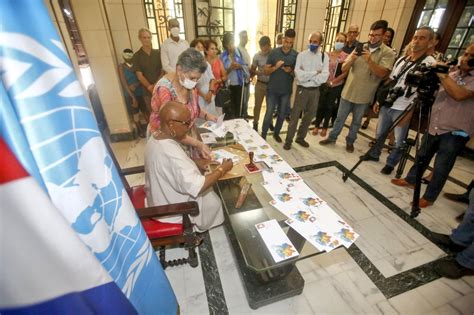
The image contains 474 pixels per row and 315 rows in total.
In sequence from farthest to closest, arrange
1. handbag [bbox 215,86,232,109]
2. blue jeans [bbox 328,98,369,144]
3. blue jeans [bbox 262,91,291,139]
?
handbag [bbox 215,86,232,109] < blue jeans [bbox 262,91,291,139] < blue jeans [bbox 328,98,369,144]

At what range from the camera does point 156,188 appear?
1.64 meters

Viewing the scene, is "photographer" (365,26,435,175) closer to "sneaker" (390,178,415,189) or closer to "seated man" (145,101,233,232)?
"sneaker" (390,178,415,189)

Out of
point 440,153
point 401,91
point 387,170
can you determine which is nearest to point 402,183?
point 387,170

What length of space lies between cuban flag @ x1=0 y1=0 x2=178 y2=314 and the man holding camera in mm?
3375

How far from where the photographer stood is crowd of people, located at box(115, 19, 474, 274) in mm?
1599

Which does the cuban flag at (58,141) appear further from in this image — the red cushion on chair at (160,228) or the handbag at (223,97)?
the handbag at (223,97)

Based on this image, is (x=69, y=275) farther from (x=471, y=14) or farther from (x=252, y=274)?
(x=471, y=14)

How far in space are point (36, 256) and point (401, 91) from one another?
10.8 feet

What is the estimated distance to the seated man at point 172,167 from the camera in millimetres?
1481

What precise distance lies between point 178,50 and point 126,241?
140 inches

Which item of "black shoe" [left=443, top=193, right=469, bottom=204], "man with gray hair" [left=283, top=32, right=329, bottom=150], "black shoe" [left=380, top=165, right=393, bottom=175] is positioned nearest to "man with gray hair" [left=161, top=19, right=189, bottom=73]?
"man with gray hair" [left=283, top=32, right=329, bottom=150]

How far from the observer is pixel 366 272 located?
1841 millimetres

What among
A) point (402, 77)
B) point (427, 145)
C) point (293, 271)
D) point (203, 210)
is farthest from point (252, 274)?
point (402, 77)

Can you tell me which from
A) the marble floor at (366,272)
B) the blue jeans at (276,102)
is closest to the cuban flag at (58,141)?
the marble floor at (366,272)
